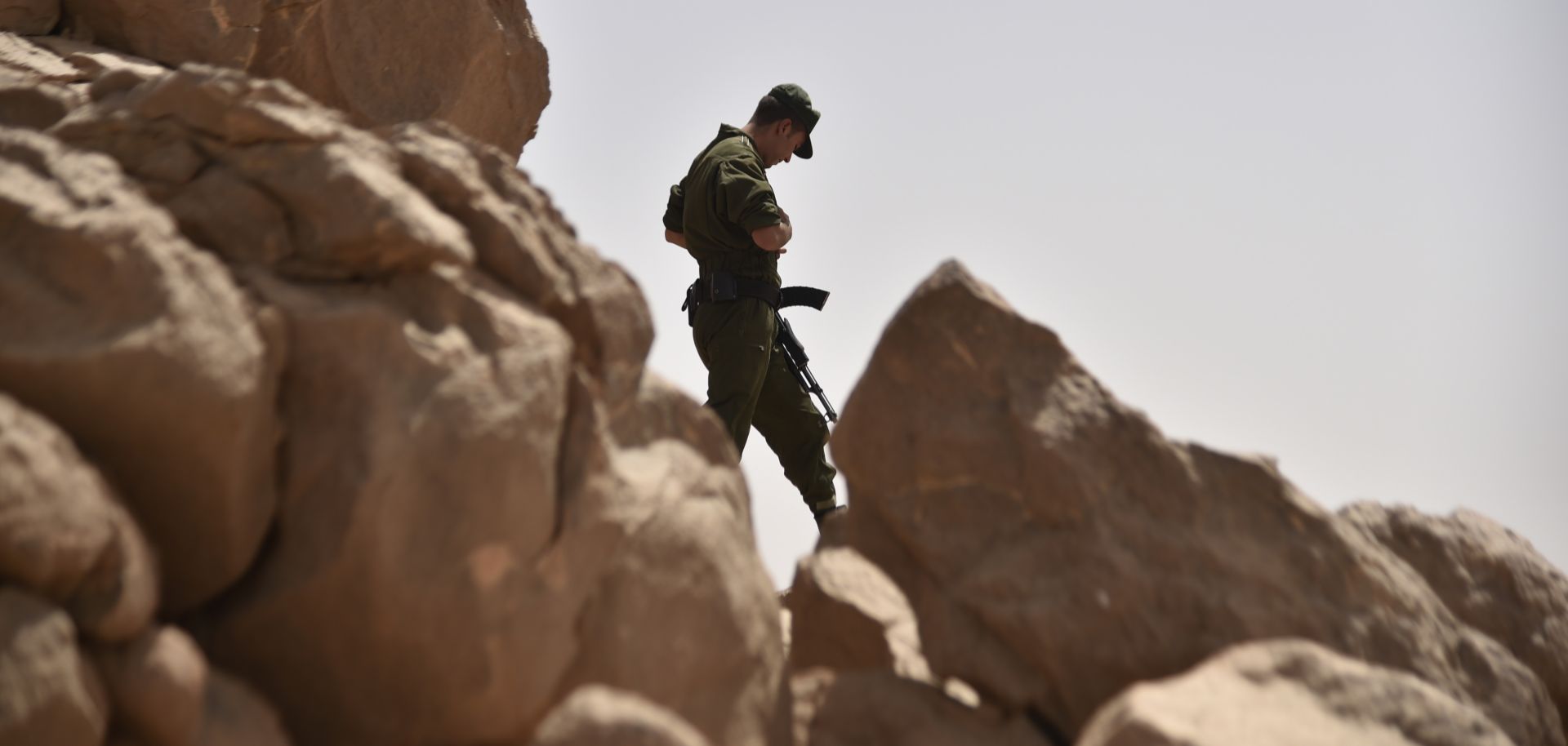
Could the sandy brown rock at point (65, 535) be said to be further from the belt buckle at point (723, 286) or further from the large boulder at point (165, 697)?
the belt buckle at point (723, 286)

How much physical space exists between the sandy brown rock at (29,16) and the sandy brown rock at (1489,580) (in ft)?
15.4

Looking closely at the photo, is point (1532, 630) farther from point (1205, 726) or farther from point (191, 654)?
point (191, 654)

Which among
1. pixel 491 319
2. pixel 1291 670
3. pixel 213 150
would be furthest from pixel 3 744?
pixel 1291 670

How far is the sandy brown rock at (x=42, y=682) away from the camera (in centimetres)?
185

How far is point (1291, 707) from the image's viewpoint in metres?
2.50

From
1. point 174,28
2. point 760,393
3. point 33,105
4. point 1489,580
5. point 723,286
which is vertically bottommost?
point 760,393

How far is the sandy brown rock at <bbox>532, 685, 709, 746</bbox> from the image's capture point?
198cm

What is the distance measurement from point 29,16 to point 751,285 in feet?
9.29

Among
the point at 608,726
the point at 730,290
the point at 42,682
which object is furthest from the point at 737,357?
the point at 42,682

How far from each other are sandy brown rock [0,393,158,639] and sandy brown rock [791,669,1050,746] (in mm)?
1273

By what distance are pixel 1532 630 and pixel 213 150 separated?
3.19 meters

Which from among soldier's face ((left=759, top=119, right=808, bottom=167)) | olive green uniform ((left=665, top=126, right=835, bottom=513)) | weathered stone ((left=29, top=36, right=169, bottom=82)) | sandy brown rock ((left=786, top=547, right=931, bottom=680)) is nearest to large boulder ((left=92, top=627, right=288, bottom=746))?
sandy brown rock ((left=786, top=547, right=931, bottom=680))

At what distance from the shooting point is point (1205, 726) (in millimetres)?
2340

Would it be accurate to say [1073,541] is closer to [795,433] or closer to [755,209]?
[755,209]
